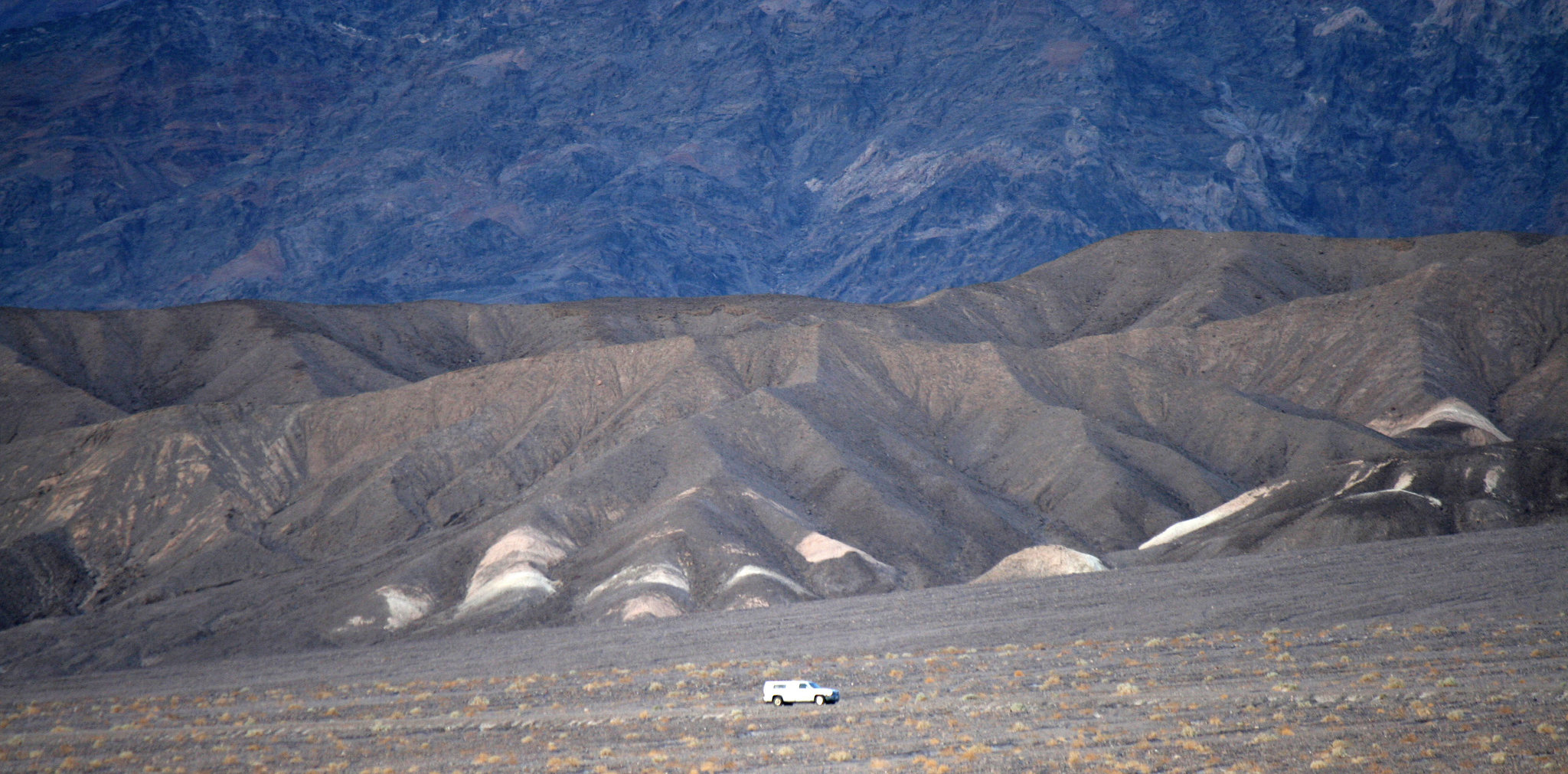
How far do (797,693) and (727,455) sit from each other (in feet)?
130

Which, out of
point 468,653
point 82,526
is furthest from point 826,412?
point 82,526

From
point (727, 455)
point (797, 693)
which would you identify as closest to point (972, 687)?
point (797, 693)

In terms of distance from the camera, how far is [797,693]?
1431 inches

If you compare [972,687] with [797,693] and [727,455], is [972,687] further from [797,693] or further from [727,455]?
[727,455]

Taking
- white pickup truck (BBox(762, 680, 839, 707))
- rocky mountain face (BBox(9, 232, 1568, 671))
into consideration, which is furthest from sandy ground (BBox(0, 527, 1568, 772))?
rocky mountain face (BBox(9, 232, 1568, 671))

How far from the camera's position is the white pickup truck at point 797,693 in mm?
36125

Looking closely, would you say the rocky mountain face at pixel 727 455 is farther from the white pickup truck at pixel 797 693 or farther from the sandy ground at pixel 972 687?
the white pickup truck at pixel 797 693

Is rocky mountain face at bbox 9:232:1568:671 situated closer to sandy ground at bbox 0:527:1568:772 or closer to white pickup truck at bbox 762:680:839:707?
sandy ground at bbox 0:527:1568:772

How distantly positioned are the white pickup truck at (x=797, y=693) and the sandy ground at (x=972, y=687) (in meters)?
0.42

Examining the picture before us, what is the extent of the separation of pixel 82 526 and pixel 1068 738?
66464 millimetres

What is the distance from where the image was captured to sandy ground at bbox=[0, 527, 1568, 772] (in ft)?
96.1

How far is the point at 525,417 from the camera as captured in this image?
87875 millimetres

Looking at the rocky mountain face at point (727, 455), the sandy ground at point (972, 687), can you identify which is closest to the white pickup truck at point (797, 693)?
the sandy ground at point (972, 687)

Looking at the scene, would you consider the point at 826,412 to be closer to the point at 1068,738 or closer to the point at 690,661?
the point at 690,661
